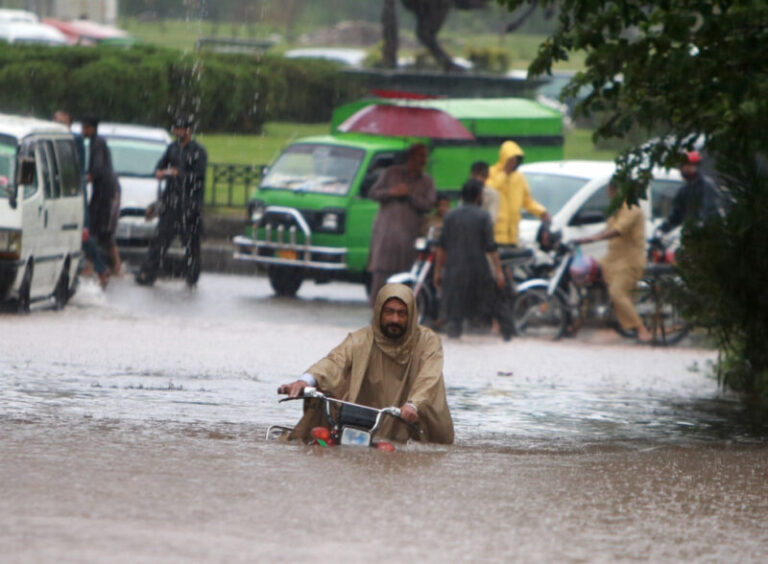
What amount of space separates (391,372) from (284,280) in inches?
428

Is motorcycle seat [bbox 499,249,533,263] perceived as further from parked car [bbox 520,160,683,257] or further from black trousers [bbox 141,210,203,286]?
black trousers [bbox 141,210,203,286]

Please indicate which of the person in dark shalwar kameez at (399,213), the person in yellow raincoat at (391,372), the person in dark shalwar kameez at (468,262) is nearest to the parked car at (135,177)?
the person in dark shalwar kameez at (399,213)

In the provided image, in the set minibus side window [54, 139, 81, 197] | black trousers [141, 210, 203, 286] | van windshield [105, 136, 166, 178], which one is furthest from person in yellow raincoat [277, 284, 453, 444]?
van windshield [105, 136, 166, 178]

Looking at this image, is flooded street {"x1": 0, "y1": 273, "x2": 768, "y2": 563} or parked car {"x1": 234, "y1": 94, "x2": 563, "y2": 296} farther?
parked car {"x1": 234, "y1": 94, "x2": 563, "y2": 296}

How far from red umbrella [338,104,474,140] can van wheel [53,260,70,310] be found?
376 cm

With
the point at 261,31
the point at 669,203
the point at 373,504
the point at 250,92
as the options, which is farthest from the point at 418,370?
the point at 261,31

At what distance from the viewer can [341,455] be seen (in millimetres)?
8594

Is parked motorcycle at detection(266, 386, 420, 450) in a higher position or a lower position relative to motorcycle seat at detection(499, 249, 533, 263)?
lower

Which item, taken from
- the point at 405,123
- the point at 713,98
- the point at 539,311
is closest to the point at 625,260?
the point at 539,311

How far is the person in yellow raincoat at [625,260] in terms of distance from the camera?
1722 cm

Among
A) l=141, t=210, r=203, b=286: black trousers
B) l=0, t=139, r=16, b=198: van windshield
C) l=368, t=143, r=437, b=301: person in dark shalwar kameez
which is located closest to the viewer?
l=0, t=139, r=16, b=198: van windshield

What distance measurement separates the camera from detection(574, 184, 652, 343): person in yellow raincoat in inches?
678

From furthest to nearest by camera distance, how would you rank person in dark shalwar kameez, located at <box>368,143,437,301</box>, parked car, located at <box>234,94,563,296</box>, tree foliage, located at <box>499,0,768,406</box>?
parked car, located at <box>234,94,563,296</box> < person in dark shalwar kameez, located at <box>368,143,437,301</box> < tree foliage, located at <box>499,0,768,406</box>

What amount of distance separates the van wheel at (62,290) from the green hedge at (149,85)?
17639 millimetres
